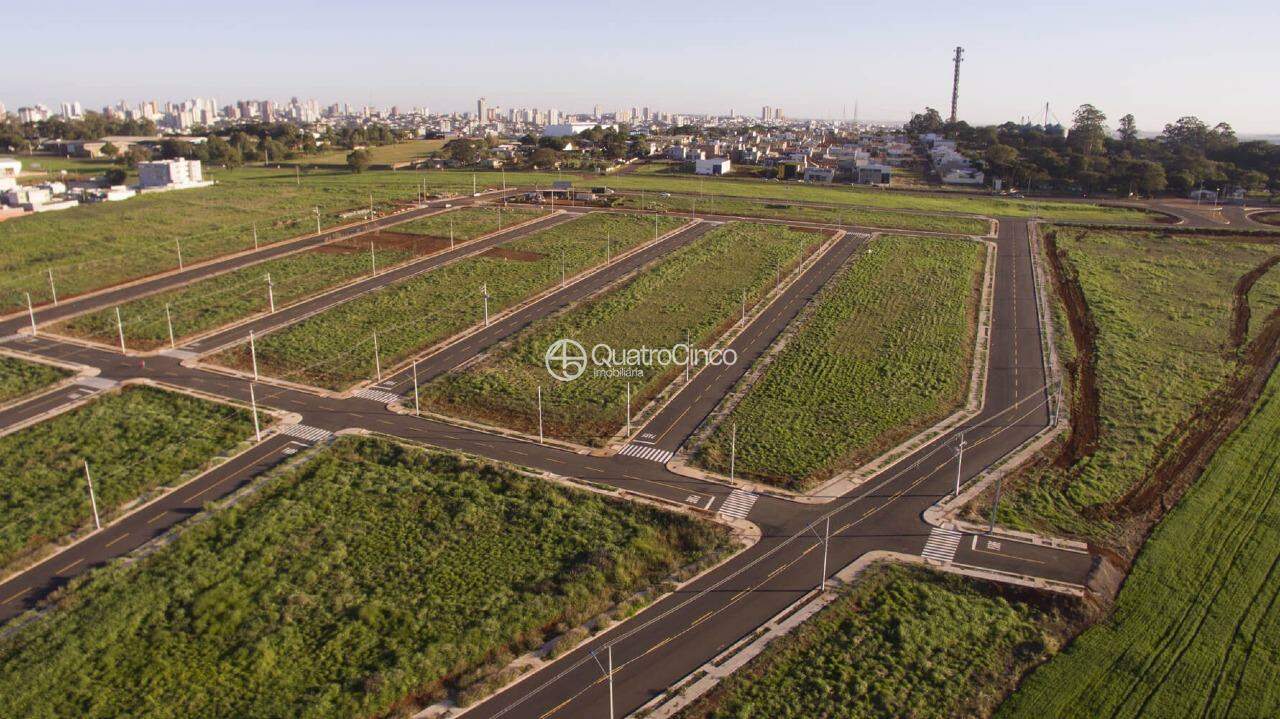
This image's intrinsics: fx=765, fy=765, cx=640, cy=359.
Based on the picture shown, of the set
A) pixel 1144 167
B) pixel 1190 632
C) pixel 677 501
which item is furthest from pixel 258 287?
pixel 1144 167

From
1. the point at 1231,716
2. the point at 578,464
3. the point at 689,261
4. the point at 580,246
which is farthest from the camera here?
the point at 580,246

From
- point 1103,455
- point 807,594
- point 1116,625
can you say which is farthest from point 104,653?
point 1103,455

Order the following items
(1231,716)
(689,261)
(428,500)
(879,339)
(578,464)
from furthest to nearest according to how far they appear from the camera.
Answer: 1. (689,261)
2. (879,339)
3. (578,464)
4. (428,500)
5. (1231,716)

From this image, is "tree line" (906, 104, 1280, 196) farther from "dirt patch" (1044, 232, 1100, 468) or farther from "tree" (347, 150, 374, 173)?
"tree" (347, 150, 374, 173)

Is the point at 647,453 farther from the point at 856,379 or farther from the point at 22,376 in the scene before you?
the point at 22,376

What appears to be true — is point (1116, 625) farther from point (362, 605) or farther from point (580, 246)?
point (580, 246)

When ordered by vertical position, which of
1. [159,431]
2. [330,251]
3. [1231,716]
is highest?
[330,251]

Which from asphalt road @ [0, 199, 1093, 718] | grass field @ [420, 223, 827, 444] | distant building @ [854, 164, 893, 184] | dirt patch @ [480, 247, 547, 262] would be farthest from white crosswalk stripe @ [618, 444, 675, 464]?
distant building @ [854, 164, 893, 184]
